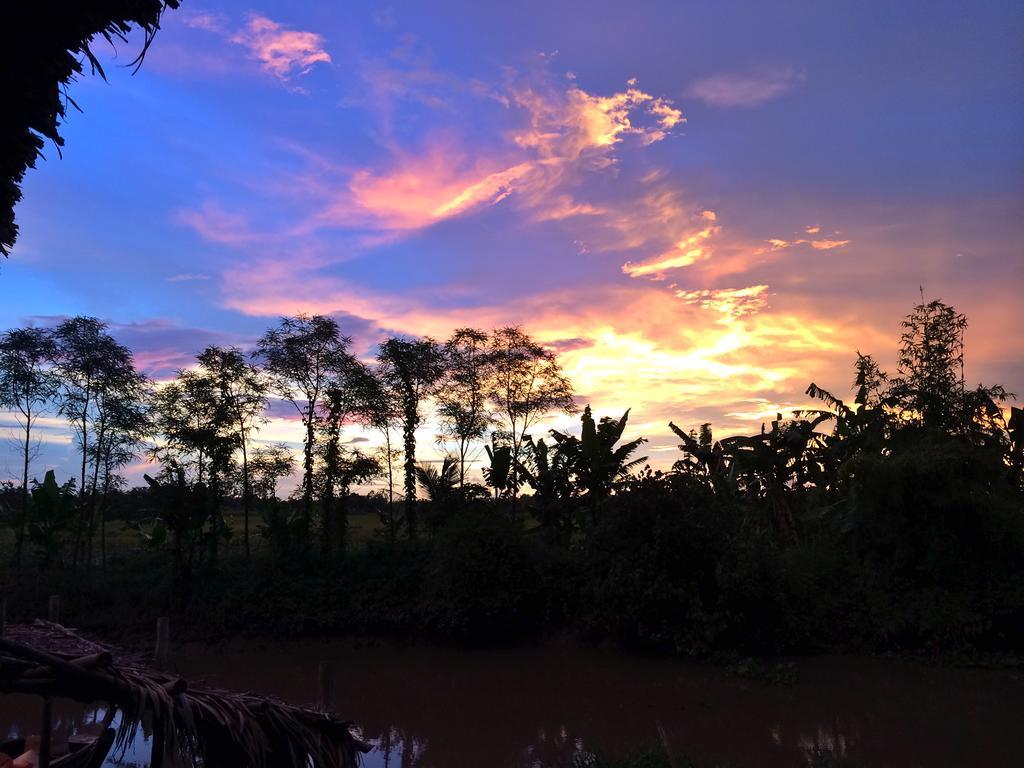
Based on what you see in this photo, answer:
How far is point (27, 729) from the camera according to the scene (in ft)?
34.0

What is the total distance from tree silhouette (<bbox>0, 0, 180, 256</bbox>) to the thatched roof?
2351mm

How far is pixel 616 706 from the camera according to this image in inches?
445

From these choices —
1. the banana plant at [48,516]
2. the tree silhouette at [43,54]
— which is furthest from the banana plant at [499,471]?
the tree silhouette at [43,54]

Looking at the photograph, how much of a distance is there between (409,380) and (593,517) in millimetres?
5744

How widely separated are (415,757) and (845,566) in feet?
30.2

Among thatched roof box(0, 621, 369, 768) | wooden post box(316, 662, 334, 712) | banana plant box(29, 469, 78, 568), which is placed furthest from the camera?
banana plant box(29, 469, 78, 568)

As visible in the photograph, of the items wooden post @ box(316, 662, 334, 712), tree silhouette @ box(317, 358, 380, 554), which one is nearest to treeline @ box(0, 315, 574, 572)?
tree silhouette @ box(317, 358, 380, 554)

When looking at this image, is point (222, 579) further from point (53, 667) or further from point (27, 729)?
point (53, 667)

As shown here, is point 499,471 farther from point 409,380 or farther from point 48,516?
point 48,516

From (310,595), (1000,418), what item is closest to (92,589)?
(310,595)

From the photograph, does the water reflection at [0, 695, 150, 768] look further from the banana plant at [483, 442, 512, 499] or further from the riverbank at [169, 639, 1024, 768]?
the banana plant at [483, 442, 512, 499]

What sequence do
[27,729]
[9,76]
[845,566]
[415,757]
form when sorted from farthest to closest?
[845,566] < [27,729] < [415,757] < [9,76]

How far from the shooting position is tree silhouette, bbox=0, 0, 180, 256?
8.30 feet

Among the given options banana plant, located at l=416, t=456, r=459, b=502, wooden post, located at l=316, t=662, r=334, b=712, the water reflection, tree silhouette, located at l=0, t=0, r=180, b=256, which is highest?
tree silhouette, located at l=0, t=0, r=180, b=256
